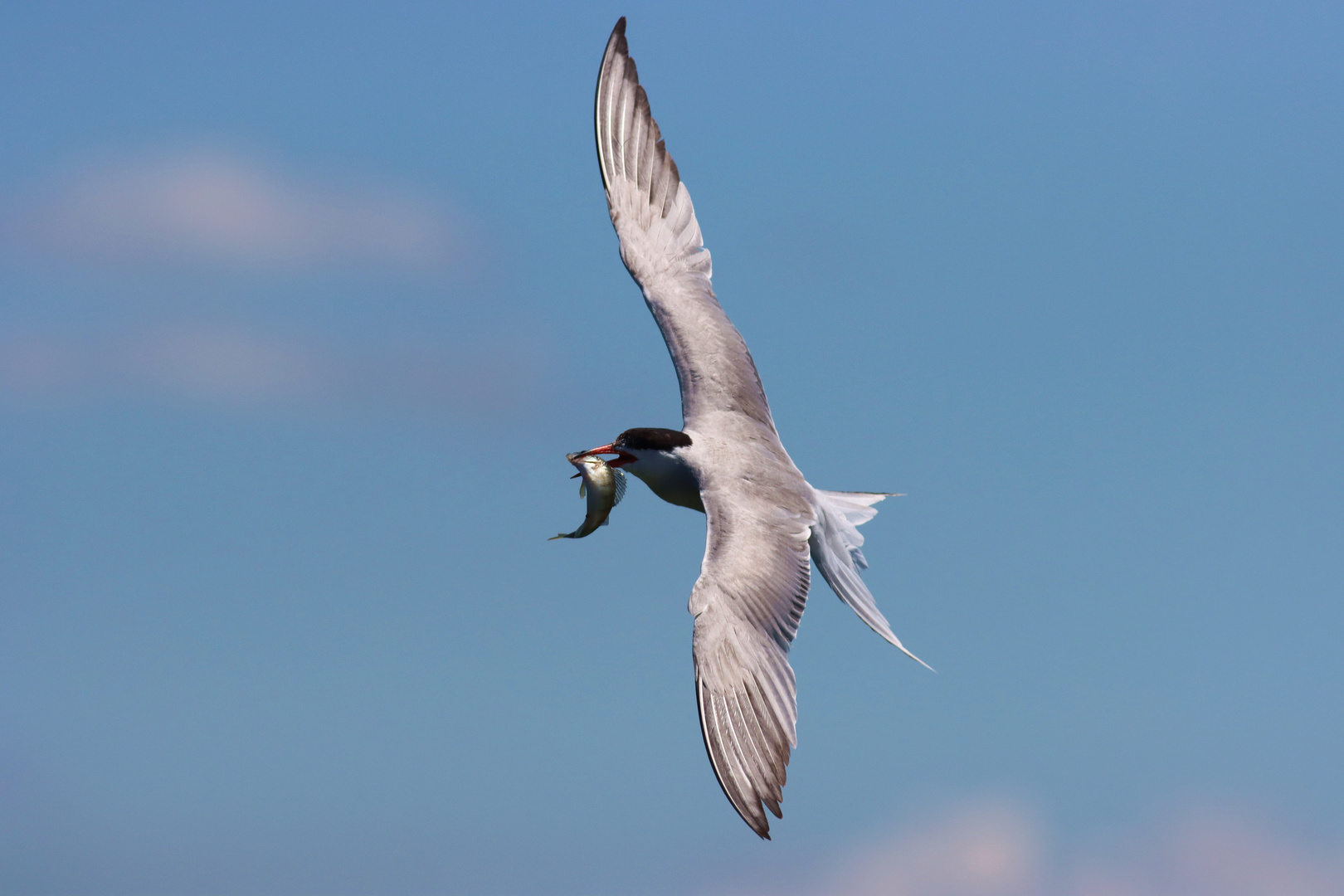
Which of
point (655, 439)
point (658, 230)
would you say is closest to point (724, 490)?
point (655, 439)

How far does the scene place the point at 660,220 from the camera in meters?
12.6

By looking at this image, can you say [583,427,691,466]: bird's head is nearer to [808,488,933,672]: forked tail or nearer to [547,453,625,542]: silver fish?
[547,453,625,542]: silver fish

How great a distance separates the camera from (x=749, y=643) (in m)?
8.71

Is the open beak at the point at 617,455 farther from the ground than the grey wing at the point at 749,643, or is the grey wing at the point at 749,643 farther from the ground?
the open beak at the point at 617,455

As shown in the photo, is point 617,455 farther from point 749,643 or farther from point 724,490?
point 749,643

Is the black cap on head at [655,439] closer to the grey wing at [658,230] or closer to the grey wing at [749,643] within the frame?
the grey wing at [749,643]

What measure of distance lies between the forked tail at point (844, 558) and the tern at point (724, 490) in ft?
0.04

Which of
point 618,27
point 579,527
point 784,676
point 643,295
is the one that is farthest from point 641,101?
point 784,676

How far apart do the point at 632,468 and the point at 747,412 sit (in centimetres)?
127

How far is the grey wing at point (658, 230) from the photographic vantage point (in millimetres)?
11914

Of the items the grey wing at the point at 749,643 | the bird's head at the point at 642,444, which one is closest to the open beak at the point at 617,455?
the bird's head at the point at 642,444

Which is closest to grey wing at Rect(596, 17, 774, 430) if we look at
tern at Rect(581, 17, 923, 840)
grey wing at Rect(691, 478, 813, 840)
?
tern at Rect(581, 17, 923, 840)

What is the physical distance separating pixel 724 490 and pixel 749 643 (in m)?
1.76

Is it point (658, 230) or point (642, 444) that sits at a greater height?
point (658, 230)
